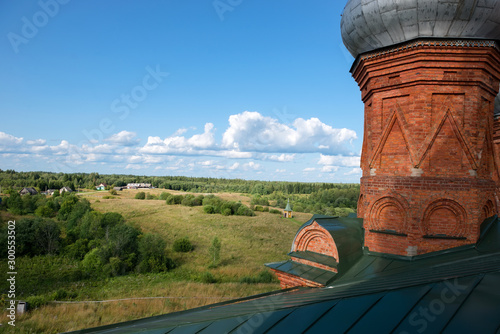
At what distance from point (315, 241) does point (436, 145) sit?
10.5 ft

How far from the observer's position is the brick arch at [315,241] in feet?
21.1

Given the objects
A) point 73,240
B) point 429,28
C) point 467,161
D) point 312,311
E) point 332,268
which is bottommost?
point 73,240

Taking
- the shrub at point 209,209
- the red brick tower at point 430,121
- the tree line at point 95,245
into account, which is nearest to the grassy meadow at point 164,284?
the tree line at point 95,245

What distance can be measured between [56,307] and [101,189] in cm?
8080

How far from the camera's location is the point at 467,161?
5.67 metres

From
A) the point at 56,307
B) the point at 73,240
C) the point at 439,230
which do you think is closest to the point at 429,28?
the point at 439,230

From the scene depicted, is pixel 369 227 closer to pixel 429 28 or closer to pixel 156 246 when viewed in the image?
pixel 429 28

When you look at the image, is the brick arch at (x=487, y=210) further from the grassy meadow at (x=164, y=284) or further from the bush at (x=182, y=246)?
the bush at (x=182, y=246)

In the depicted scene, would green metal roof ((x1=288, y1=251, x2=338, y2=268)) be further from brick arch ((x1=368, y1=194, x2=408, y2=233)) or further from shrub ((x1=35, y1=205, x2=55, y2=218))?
shrub ((x1=35, y1=205, x2=55, y2=218))

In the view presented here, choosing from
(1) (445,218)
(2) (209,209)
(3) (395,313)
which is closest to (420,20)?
(1) (445,218)

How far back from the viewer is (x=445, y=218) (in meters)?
5.71

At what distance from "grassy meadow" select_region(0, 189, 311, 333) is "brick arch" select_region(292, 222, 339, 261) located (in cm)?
1118

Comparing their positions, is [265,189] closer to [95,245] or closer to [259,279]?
[95,245]

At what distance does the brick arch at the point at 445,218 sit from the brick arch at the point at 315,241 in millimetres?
1822
